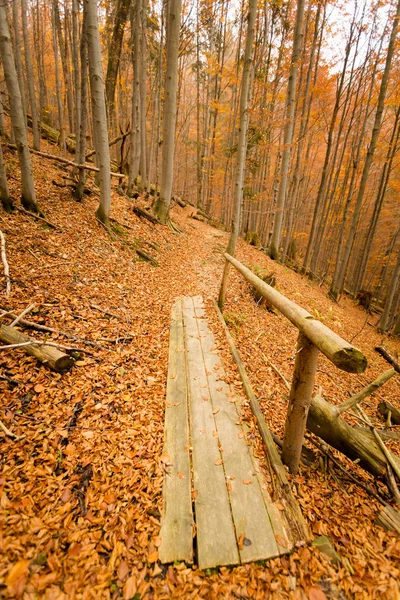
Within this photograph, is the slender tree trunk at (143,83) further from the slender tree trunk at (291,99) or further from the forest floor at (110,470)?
Answer: the forest floor at (110,470)

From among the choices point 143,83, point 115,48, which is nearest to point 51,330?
point 143,83

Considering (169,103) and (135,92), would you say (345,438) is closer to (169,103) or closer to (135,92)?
(169,103)

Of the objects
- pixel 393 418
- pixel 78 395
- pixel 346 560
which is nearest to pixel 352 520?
pixel 346 560

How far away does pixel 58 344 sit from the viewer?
10.6ft

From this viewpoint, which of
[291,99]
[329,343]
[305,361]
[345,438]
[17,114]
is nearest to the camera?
[329,343]

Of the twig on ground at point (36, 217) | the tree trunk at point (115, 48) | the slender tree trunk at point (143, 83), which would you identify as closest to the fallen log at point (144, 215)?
the slender tree trunk at point (143, 83)

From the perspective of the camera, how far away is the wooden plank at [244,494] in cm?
181

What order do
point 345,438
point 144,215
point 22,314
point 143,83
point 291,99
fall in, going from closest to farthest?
1. point 345,438
2. point 22,314
3. point 144,215
4. point 291,99
5. point 143,83

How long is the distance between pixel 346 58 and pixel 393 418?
48.7ft

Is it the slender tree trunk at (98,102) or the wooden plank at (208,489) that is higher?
the slender tree trunk at (98,102)

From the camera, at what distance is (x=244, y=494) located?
2145 mm

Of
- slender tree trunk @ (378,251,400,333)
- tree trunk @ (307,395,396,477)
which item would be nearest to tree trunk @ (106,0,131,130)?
tree trunk @ (307,395,396,477)

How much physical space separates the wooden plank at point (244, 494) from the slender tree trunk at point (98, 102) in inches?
229

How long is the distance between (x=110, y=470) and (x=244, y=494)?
1.17 meters
